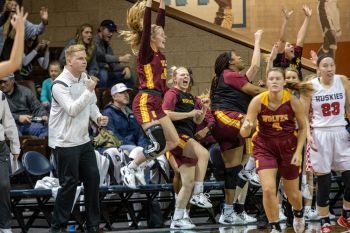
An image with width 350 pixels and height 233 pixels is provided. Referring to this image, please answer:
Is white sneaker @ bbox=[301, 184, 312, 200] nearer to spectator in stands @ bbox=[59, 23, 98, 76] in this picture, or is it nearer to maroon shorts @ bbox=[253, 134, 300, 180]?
maroon shorts @ bbox=[253, 134, 300, 180]

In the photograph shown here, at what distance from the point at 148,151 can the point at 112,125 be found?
160cm

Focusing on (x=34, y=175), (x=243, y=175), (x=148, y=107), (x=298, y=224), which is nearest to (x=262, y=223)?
(x=243, y=175)

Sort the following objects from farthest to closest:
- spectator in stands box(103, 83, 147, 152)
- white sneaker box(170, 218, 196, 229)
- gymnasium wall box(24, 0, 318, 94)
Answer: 1. gymnasium wall box(24, 0, 318, 94)
2. spectator in stands box(103, 83, 147, 152)
3. white sneaker box(170, 218, 196, 229)

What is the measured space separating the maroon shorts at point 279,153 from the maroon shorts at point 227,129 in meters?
1.54

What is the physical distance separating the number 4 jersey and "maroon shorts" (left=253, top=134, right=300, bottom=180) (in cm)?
90

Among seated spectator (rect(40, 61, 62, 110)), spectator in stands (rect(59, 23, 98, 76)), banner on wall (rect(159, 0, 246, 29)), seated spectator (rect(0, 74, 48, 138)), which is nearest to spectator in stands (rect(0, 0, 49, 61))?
spectator in stands (rect(59, 23, 98, 76))

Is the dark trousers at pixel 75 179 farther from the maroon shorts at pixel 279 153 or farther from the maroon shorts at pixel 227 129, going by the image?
the maroon shorts at pixel 227 129

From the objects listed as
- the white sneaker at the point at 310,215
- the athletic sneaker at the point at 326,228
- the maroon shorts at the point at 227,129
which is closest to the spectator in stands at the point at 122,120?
the maroon shorts at the point at 227,129

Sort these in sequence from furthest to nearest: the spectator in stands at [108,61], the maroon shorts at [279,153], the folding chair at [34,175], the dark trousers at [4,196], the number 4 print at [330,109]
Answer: the spectator in stands at [108,61]
the folding chair at [34,175]
the number 4 print at [330,109]
the dark trousers at [4,196]
the maroon shorts at [279,153]

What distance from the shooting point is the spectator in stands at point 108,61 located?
42.0 ft

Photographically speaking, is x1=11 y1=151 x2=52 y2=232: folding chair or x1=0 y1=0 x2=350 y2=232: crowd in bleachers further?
x1=11 y1=151 x2=52 y2=232: folding chair

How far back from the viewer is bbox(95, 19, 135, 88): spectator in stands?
12805 millimetres

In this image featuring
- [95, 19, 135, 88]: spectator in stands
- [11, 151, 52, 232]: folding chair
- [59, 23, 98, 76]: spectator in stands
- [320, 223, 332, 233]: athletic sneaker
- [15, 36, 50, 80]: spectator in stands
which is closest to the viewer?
[320, 223, 332, 233]: athletic sneaker

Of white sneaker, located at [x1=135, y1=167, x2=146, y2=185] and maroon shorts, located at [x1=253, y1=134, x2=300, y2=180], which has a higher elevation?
maroon shorts, located at [x1=253, y1=134, x2=300, y2=180]
